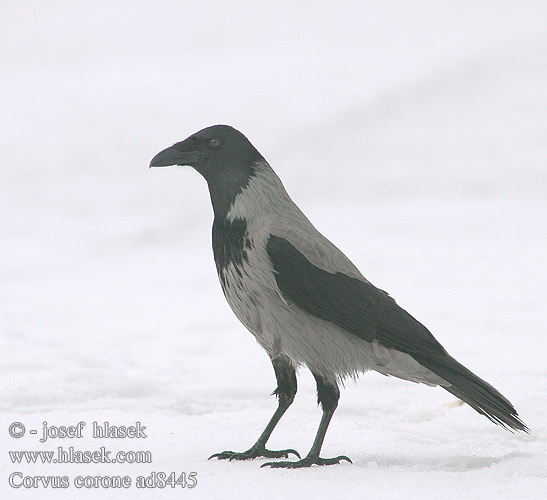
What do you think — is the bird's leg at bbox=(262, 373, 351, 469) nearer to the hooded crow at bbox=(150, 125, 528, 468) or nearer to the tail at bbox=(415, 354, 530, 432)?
the hooded crow at bbox=(150, 125, 528, 468)

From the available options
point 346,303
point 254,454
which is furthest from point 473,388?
point 254,454

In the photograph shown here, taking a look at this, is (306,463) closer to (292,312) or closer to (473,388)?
(292,312)

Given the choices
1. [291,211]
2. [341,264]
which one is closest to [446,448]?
[341,264]

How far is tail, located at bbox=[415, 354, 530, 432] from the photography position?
4902mm

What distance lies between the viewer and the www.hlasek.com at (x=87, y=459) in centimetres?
427

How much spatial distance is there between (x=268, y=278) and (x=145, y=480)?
122cm

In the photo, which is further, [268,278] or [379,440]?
[379,440]

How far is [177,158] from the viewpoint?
516 cm

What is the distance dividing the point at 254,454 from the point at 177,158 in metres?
1.77

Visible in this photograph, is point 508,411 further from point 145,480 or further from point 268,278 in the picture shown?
point 145,480

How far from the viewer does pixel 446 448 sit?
5.33 meters

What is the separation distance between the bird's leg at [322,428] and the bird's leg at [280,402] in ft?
0.90

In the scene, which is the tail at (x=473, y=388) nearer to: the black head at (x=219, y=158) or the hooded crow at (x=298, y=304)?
the hooded crow at (x=298, y=304)

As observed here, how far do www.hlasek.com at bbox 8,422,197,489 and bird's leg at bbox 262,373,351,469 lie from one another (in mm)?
561
